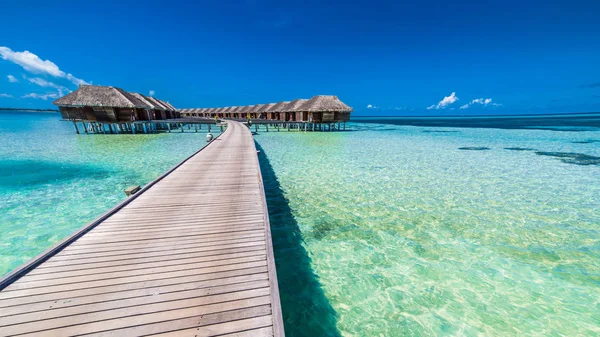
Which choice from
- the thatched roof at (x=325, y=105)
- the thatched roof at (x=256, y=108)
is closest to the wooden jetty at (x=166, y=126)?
the thatched roof at (x=325, y=105)

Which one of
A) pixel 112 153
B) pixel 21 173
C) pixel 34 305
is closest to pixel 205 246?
pixel 34 305

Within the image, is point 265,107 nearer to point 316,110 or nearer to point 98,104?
point 316,110

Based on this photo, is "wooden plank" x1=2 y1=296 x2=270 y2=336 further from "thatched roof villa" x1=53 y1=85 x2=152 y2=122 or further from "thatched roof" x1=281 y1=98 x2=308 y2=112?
"thatched roof" x1=281 y1=98 x2=308 y2=112

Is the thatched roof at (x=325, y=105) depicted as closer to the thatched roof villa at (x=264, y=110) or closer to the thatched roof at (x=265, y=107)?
the thatched roof at (x=265, y=107)

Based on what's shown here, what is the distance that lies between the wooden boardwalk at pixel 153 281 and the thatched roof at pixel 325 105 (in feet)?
104

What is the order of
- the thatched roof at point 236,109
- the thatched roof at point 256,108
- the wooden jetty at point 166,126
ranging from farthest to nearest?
1. the thatched roof at point 236,109
2. the thatched roof at point 256,108
3. the wooden jetty at point 166,126

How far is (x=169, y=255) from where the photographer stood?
355 centimetres

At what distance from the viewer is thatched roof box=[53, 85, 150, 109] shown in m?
27.1

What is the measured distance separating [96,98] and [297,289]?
3565cm

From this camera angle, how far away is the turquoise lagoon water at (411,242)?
12.0ft

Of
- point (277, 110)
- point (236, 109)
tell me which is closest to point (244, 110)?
point (236, 109)

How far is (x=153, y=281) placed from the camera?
3.00m

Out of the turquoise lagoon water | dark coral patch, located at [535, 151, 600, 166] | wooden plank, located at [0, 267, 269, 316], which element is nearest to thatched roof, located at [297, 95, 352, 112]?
dark coral patch, located at [535, 151, 600, 166]

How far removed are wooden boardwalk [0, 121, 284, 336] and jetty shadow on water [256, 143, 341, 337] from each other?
98 centimetres
